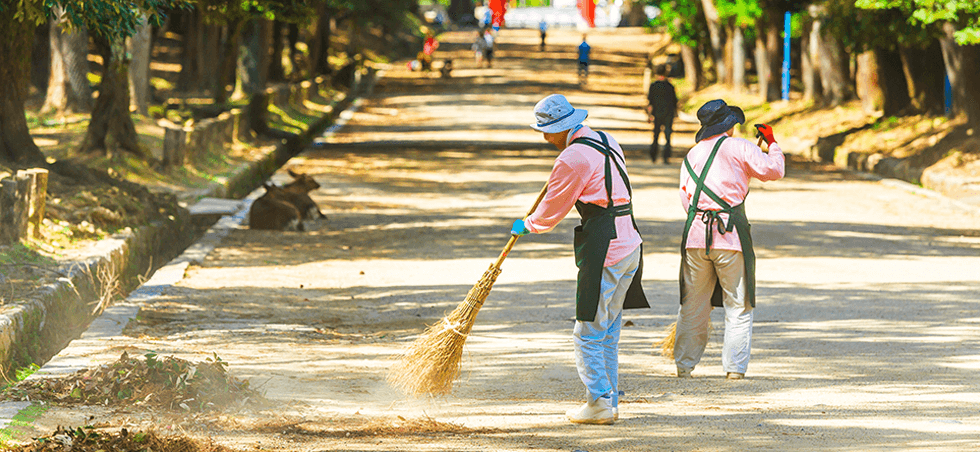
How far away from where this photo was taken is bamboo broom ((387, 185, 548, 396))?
6496 millimetres

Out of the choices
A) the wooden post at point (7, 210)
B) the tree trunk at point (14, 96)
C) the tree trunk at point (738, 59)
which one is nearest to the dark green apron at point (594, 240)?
the wooden post at point (7, 210)

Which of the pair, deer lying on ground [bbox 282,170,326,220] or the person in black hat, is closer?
the person in black hat

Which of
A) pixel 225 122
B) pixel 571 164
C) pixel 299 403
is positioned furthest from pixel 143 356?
pixel 225 122

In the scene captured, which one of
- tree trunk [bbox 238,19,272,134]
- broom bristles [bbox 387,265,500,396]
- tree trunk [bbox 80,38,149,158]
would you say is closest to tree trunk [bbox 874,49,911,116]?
tree trunk [bbox 238,19,272,134]

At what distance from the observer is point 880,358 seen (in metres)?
7.83

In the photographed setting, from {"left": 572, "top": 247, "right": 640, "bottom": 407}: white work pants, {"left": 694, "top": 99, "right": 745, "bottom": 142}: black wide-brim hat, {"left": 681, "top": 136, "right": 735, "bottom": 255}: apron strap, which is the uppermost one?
{"left": 694, "top": 99, "right": 745, "bottom": 142}: black wide-brim hat

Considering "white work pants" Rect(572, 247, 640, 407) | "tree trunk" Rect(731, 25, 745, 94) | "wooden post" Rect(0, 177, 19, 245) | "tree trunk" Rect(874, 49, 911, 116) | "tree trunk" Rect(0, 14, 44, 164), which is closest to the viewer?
"white work pants" Rect(572, 247, 640, 407)

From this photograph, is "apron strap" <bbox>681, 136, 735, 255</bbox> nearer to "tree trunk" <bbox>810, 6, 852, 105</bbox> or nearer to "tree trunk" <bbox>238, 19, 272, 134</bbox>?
"tree trunk" <bbox>810, 6, 852, 105</bbox>

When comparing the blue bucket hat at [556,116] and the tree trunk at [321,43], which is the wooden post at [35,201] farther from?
the tree trunk at [321,43]

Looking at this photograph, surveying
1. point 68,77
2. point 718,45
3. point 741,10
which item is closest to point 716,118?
point 68,77

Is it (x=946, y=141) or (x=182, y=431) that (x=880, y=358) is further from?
(x=946, y=141)

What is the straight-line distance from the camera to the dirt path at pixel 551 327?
6.11 metres

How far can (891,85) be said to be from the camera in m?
25.1

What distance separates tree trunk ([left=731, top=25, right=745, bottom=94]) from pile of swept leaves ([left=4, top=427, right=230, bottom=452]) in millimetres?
32481
